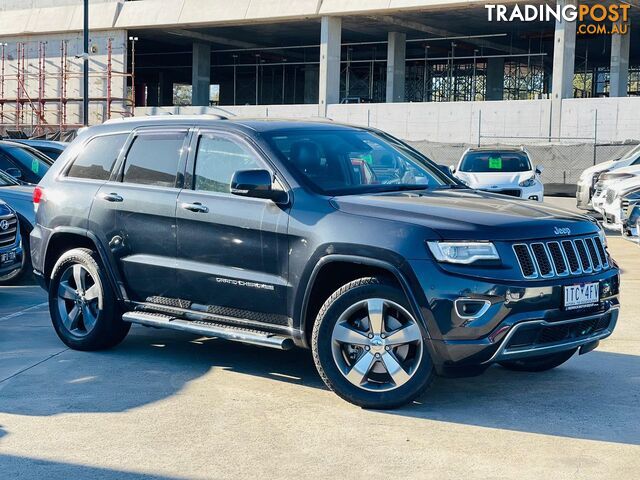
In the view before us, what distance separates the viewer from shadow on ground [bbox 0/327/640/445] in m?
5.90

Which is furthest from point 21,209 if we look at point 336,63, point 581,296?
point 336,63

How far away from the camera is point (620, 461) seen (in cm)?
510

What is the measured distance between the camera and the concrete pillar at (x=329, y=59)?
4228 cm

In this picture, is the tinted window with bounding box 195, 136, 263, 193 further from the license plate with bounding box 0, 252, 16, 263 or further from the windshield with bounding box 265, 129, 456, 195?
the license plate with bounding box 0, 252, 16, 263

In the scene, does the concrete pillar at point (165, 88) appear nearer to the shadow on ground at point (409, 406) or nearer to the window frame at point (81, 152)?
the window frame at point (81, 152)

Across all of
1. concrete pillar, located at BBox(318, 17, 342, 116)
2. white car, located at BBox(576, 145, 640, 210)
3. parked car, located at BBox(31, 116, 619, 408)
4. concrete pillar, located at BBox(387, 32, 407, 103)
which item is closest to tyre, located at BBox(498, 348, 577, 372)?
parked car, located at BBox(31, 116, 619, 408)

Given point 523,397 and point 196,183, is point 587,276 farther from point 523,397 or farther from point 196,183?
point 196,183

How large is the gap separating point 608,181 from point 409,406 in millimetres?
14814

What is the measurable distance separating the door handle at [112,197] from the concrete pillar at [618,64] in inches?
1361

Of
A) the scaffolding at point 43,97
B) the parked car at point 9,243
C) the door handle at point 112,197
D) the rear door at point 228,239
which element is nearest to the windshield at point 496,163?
the parked car at point 9,243

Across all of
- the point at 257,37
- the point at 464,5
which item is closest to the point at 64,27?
the point at 257,37

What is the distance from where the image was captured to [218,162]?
708 cm

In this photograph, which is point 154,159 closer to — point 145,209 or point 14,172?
point 145,209

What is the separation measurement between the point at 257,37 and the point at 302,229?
46192mm
